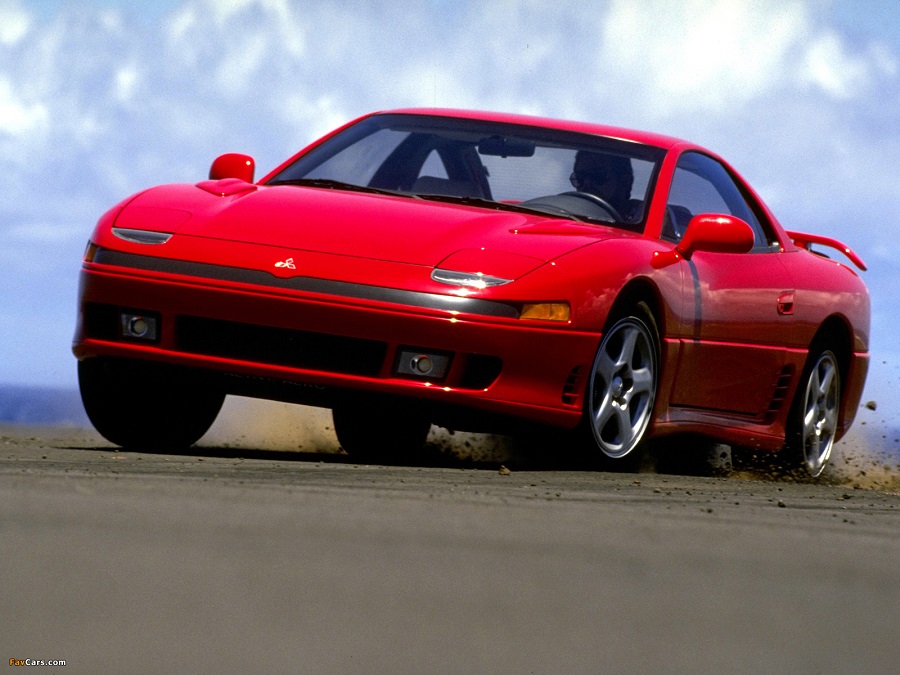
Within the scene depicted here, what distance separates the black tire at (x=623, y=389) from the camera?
605cm

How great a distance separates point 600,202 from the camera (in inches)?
266

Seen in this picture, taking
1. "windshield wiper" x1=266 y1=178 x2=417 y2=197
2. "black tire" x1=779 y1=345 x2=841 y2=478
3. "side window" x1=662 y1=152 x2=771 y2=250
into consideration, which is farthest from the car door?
"windshield wiper" x1=266 y1=178 x2=417 y2=197

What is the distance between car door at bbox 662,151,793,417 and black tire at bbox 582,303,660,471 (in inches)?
12.0

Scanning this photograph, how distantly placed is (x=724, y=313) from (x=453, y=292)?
181 centimetres

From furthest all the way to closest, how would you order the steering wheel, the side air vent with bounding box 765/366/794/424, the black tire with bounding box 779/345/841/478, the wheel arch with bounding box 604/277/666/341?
the black tire with bounding box 779/345/841/478
the side air vent with bounding box 765/366/794/424
the steering wheel
the wheel arch with bounding box 604/277/666/341

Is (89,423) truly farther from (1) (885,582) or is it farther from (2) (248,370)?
(1) (885,582)

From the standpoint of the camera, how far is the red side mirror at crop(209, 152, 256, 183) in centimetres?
720

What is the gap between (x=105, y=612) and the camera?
99.9 inches

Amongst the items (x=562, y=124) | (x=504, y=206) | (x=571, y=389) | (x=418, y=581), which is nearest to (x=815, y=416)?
(x=562, y=124)

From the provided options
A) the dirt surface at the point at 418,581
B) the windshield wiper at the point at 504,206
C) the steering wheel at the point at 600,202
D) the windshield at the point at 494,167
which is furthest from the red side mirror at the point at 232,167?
the dirt surface at the point at 418,581

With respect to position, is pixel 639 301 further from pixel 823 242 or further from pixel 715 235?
pixel 823 242

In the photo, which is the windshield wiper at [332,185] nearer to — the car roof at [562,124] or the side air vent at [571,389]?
the car roof at [562,124]

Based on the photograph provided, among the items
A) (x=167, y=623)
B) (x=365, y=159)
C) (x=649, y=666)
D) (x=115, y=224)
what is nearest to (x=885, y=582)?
(x=649, y=666)

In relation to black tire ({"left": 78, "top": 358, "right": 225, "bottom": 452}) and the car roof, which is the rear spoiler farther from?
black tire ({"left": 78, "top": 358, "right": 225, "bottom": 452})
